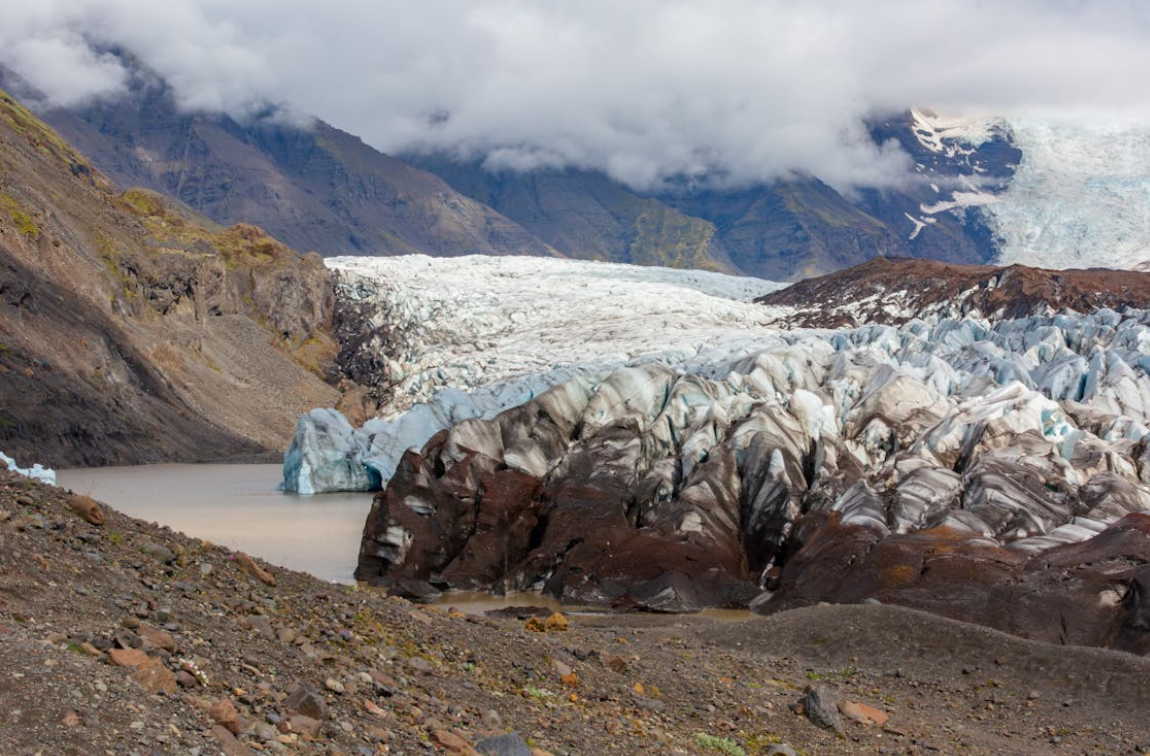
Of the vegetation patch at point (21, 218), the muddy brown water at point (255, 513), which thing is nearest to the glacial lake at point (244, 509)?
the muddy brown water at point (255, 513)

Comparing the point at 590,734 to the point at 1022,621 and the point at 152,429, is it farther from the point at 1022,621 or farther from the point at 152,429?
the point at 152,429

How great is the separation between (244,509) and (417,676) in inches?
1538

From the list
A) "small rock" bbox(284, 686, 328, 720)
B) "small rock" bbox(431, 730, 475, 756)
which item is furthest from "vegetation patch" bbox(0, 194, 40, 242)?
"small rock" bbox(431, 730, 475, 756)

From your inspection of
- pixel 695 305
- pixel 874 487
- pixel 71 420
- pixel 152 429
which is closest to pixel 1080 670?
pixel 874 487

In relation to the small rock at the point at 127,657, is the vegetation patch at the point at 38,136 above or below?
above

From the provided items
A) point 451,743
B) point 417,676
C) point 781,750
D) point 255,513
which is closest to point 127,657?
point 451,743

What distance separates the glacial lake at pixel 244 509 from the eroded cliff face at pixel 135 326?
492 cm

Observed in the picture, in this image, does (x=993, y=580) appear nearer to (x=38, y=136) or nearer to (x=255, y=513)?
(x=255, y=513)

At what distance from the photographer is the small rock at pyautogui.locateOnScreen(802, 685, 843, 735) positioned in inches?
598

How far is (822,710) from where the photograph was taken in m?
15.4

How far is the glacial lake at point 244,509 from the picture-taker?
37.2m

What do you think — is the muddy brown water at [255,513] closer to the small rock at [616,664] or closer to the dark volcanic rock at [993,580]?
the dark volcanic rock at [993,580]

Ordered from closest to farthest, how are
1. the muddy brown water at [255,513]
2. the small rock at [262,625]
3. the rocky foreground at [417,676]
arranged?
the rocky foreground at [417,676]
the small rock at [262,625]
the muddy brown water at [255,513]

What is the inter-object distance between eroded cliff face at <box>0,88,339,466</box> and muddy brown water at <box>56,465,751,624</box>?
4.90 meters
